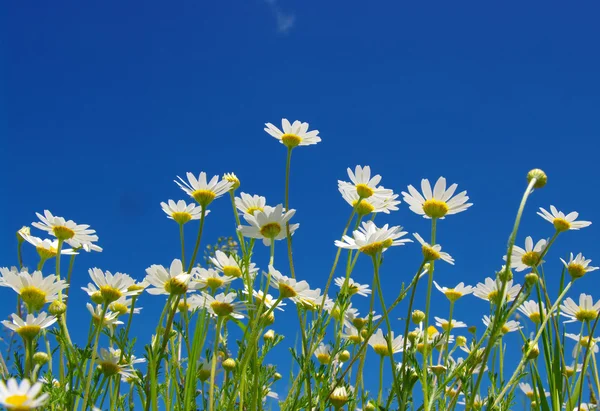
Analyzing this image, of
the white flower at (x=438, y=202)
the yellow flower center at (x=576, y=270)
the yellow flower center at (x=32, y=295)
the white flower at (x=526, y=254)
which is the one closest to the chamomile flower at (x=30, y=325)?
the yellow flower center at (x=32, y=295)

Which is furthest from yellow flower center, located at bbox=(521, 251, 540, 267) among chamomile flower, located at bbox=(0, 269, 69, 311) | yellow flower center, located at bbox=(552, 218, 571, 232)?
chamomile flower, located at bbox=(0, 269, 69, 311)

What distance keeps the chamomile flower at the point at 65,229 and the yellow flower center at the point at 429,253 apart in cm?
128

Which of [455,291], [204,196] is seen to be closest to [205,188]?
Answer: [204,196]

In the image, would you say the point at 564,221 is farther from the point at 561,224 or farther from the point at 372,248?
the point at 372,248

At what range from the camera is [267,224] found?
1.88 metres

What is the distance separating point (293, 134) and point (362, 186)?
17.2 inches

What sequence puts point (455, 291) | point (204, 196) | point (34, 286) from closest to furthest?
point (34, 286) → point (204, 196) → point (455, 291)

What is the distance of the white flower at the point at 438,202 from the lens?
6.76 feet

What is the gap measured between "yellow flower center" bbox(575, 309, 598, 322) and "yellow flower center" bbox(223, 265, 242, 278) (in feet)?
4.74

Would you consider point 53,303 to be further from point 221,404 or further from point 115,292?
point 221,404

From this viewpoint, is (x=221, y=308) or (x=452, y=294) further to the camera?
(x=452, y=294)

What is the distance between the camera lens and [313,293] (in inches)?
73.3

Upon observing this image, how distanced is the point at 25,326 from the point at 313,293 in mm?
833

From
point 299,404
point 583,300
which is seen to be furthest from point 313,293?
point 583,300
